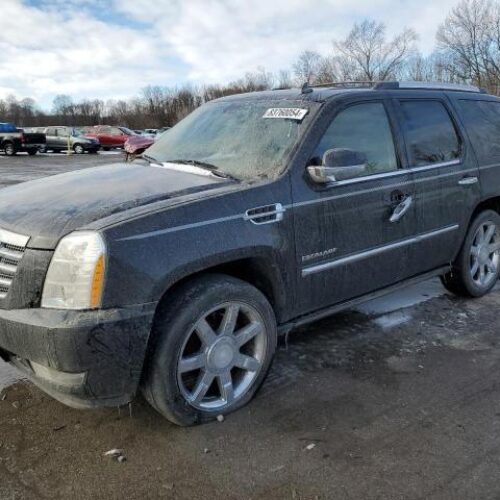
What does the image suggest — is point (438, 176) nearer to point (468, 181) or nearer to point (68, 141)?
point (468, 181)

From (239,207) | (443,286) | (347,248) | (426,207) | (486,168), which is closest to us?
(239,207)

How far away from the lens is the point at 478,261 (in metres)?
4.89

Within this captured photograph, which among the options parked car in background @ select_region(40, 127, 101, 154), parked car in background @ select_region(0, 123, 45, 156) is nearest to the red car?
parked car in background @ select_region(40, 127, 101, 154)

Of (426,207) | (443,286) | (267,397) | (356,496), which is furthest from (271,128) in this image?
(443,286)

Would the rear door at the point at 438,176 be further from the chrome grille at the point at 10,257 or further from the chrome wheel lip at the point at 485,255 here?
the chrome grille at the point at 10,257

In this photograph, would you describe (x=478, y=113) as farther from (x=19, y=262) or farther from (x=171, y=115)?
(x=171, y=115)

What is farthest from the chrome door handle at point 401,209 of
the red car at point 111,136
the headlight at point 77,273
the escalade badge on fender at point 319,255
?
the red car at point 111,136

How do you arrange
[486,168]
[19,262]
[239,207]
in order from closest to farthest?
[19,262], [239,207], [486,168]

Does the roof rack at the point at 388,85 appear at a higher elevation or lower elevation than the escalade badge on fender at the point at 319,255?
higher

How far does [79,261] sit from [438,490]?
6.35 feet

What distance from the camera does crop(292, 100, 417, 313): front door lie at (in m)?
3.25

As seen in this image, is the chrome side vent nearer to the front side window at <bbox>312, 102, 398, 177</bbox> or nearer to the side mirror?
the side mirror

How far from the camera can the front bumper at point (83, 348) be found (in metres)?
2.40

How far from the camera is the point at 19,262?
8.46 ft
